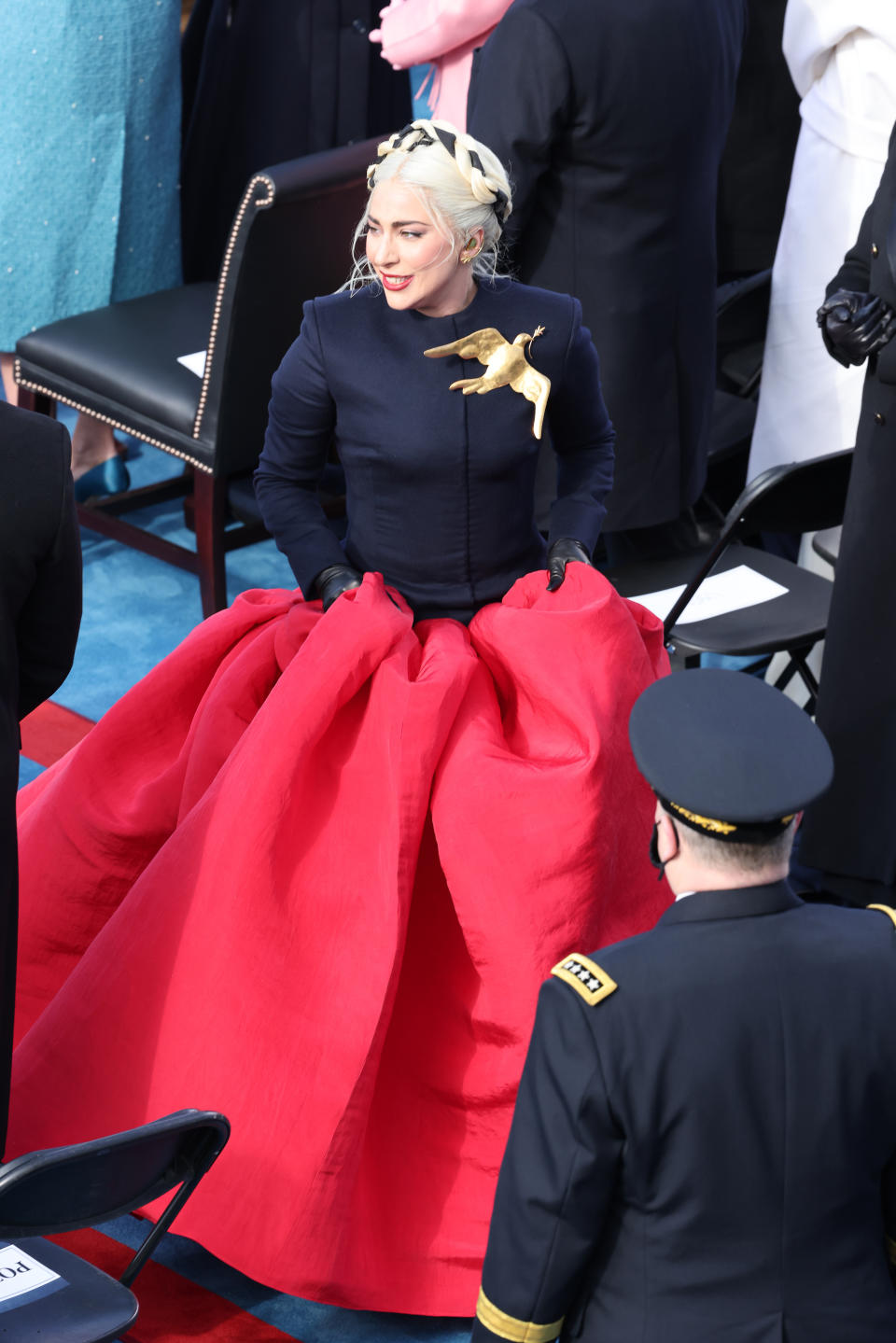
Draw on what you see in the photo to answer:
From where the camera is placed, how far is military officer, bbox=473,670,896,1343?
1.41 m

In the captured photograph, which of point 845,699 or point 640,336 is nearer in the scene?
point 845,699

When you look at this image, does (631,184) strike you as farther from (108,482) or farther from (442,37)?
(108,482)

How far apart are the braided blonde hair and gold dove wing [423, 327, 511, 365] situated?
11 centimetres

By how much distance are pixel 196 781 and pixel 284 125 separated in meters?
2.51

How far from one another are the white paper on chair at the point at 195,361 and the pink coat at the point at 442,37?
2.59 ft

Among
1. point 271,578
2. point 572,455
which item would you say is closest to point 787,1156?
point 572,455

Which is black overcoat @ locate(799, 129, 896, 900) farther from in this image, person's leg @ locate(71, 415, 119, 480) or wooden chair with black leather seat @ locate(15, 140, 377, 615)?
person's leg @ locate(71, 415, 119, 480)

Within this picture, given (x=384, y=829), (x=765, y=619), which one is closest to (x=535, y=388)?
(x=384, y=829)

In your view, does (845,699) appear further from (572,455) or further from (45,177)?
(45,177)

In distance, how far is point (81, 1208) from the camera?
1763 mm

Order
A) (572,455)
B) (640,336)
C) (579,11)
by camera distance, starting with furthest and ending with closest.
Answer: (640,336)
(579,11)
(572,455)

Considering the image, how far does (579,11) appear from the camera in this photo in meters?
3.07

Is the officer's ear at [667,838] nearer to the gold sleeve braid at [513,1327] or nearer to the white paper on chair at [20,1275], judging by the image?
the gold sleeve braid at [513,1327]

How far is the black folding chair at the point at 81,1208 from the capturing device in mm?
1671
